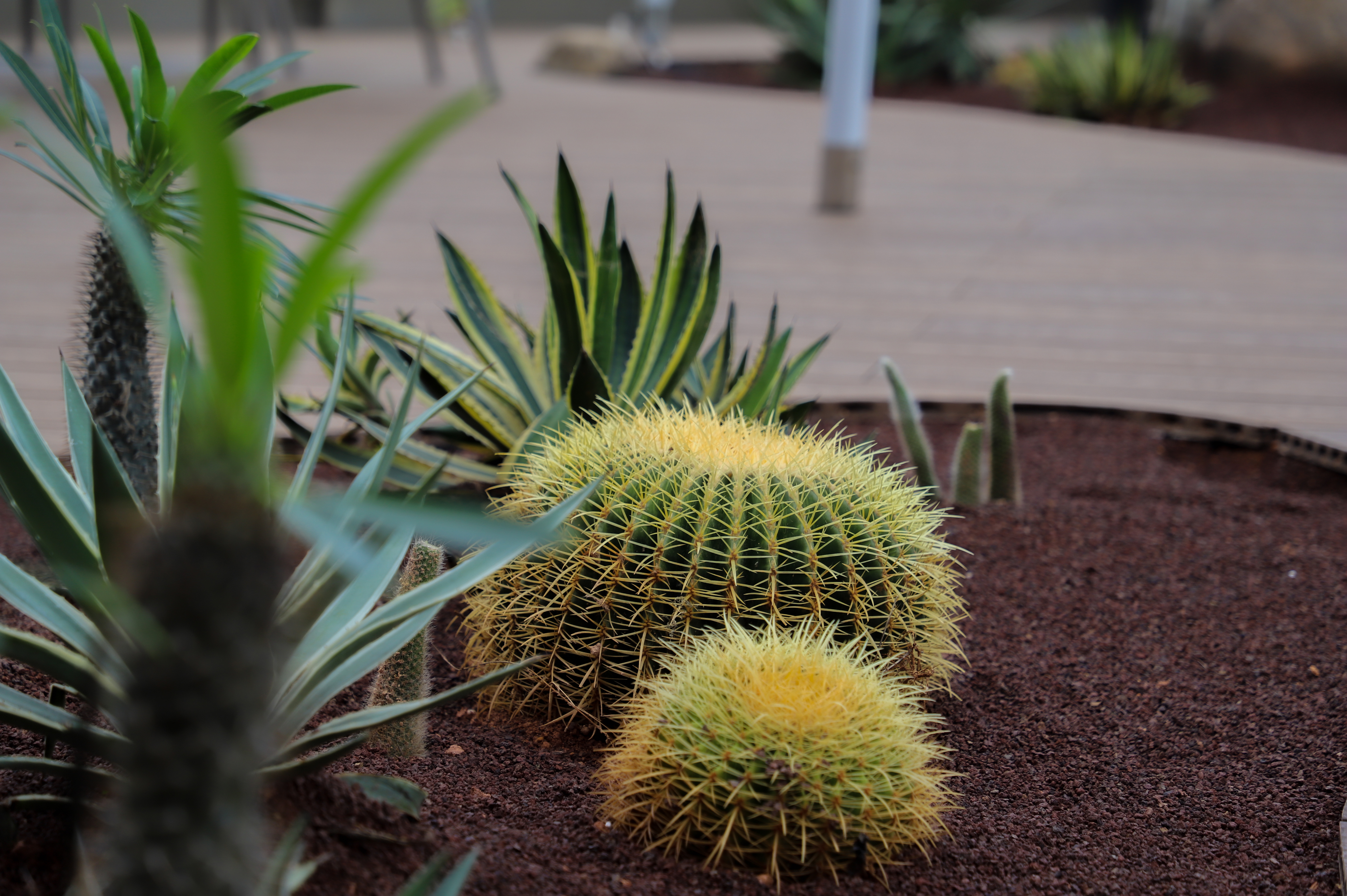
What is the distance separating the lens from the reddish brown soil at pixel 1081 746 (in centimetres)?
152

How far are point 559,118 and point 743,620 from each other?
7977 mm

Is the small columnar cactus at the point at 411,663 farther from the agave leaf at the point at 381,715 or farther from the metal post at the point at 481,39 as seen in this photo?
the metal post at the point at 481,39

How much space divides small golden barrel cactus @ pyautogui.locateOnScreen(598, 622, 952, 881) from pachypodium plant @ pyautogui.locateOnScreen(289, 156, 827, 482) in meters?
0.88

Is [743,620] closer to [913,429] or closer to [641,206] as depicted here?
[913,429]

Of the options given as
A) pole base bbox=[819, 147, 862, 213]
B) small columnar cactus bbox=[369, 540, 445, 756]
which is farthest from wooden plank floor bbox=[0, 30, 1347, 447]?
small columnar cactus bbox=[369, 540, 445, 756]

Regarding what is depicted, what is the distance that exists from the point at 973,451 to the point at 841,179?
3.66 meters

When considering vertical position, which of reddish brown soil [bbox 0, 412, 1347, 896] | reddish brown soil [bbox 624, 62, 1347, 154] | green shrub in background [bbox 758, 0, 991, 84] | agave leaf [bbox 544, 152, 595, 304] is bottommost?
reddish brown soil [bbox 0, 412, 1347, 896]

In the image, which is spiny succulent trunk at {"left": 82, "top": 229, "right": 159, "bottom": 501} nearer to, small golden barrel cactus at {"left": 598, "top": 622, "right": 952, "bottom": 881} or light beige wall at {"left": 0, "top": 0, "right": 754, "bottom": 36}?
small golden barrel cactus at {"left": 598, "top": 622, "right": 952, "bottom": 881}

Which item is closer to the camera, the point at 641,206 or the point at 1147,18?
the point at 641,206

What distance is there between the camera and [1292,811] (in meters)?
1.83

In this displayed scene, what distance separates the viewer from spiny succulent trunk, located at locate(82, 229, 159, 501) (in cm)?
195

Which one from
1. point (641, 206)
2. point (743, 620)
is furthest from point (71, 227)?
point (743, 620)

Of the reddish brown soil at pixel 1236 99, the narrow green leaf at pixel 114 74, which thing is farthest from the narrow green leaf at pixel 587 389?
the reddish brown soil at pixel 1236 99

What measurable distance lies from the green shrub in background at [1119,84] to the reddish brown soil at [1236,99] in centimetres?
21
